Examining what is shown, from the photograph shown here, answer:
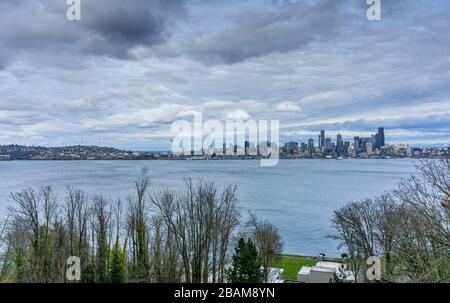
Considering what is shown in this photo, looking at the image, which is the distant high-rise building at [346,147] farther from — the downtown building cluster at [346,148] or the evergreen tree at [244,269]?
the evergreen tree at [244,269]

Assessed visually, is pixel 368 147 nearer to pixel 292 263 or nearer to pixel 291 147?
pixel 291 147

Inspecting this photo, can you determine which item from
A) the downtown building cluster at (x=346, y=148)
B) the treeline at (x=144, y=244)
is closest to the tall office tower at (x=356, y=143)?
the downtown building cluster at (x=346, y=148)

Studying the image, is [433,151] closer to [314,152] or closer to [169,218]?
[314,152]

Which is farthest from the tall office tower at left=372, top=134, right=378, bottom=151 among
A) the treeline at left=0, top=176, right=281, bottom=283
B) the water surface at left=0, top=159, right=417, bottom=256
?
the water surface at left=0, top=159, right=417, bottom=256

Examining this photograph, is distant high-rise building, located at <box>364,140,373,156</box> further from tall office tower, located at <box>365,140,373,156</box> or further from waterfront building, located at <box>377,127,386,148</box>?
waterfront building, located at <box>377,127,386,148</box>

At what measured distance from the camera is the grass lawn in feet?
38.9

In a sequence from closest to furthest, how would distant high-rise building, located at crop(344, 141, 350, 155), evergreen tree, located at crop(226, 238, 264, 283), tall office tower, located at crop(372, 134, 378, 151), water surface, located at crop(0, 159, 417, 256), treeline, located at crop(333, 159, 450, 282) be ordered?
treeline, located at crop(333, 159, 450, 282) < evergreen tree, located at crop(226, 238, 264, 283) < tall office tower, located at crop(372, 134, 378, 151) < distant high-rise building, located at crop(344, 141, 350, 155) < water surface, located at crop(0, 159, 417, 256)

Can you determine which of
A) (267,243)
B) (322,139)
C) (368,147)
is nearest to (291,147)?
(322,139)

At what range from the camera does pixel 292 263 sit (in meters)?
12.8

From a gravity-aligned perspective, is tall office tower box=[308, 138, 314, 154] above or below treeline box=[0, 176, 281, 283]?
above

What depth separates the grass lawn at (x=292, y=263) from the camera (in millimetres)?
11844

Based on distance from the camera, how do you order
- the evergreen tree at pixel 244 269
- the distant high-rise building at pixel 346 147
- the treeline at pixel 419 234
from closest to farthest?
the treeline at pixel 419 234 → the evergreen tree at pixel 244 269 → the distant high-rise building at pixel 346 147

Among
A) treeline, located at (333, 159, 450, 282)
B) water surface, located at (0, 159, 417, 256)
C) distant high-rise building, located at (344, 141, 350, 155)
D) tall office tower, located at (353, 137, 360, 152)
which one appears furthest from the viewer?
water surface, located at (0, 159, 417, 256)
